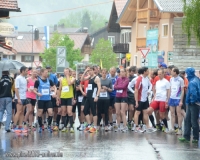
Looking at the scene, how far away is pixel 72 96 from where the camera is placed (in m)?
21.4

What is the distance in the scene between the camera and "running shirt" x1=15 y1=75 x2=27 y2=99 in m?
20.8

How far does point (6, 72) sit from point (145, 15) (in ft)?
135

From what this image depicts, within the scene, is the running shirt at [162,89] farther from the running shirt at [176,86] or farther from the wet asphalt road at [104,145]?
the wet asphalt road at [104,145]

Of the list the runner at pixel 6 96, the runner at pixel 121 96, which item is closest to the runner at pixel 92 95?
the runner at pixel 121 96

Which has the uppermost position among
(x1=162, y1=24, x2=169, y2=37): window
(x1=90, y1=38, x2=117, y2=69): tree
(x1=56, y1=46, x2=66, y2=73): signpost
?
(x1=162, y1=24, x2=169, y2=37): window

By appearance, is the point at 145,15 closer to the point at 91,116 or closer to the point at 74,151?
the point at 91,116

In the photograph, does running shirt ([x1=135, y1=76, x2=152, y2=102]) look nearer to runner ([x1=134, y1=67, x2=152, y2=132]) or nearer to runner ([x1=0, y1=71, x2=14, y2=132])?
runner ([x1=134, y1=67, x2=152, y2=132])

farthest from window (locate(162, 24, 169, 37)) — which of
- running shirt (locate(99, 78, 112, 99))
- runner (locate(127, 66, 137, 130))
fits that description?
running shirt (locate(99, 78, 112, 99))

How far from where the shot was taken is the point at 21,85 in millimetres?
20875

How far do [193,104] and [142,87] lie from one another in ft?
12.3

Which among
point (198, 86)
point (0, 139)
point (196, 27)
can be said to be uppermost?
point (196, 27)

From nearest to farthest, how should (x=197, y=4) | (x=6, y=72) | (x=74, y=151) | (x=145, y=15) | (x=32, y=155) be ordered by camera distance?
(x=32, y=155) → (x=74, y=151) → (x=6, y=72) → (x=197, y=4) → (x=145, y=15)

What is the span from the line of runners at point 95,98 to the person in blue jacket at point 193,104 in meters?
2.23

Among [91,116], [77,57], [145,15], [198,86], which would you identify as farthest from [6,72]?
[77,57]
